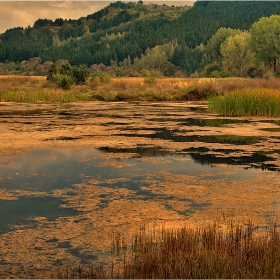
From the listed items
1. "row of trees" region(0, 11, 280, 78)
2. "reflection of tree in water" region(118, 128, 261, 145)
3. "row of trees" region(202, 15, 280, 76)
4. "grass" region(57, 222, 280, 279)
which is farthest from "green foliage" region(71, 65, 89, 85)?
"grass" region(57, 222, 280, 279)

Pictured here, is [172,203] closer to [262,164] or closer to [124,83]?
[262,164]

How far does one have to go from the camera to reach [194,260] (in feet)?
16.9

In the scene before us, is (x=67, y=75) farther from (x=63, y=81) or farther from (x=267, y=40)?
(x=267, y=40)

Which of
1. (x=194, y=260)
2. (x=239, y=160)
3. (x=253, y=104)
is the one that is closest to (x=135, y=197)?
(x=194, y=260)

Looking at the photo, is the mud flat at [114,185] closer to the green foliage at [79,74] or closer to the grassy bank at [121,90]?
the grassy bank at [121,90]

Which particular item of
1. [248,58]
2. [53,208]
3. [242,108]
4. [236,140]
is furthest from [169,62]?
[53,208]

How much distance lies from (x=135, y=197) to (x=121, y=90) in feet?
111

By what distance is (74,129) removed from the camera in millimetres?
18703

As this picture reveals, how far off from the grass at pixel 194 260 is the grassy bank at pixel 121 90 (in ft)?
95.0

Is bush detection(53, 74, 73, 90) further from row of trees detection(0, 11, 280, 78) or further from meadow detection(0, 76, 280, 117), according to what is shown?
meadow detection(0, 76, 280, 117)

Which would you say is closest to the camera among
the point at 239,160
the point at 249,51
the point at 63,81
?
the point at 239,160

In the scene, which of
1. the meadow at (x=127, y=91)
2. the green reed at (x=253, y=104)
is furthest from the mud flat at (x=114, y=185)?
the meadow at (x=127, y=91)

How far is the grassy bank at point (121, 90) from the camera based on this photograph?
118 ft

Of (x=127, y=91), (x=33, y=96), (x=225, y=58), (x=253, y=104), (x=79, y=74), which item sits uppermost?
(x=225, y=58)
